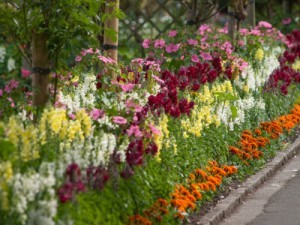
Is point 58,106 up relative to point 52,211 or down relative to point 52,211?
up

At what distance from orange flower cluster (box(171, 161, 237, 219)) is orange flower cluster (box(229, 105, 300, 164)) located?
767 millimetres

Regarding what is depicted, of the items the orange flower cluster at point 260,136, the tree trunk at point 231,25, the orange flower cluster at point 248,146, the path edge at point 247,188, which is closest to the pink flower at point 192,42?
the orange flower cluster at point 260,136

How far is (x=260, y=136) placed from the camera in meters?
11.4

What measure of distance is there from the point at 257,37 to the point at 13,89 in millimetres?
8335

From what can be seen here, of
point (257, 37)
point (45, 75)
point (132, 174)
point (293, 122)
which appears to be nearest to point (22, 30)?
point (45, 75)

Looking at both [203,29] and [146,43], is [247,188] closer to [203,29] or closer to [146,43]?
[146,43]

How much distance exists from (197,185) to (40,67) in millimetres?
1602

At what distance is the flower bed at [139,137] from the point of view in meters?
6.17

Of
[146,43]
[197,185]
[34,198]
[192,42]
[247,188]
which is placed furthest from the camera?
[146,43]

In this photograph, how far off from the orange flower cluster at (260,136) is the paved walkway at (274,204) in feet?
1.11

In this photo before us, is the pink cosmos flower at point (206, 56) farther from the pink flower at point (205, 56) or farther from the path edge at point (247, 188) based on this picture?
the path edge at point (247, 188)

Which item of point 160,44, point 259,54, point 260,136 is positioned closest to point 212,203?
point 260,136

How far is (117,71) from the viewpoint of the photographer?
902 centimetres

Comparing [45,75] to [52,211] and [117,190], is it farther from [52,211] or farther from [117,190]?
[52,211]
